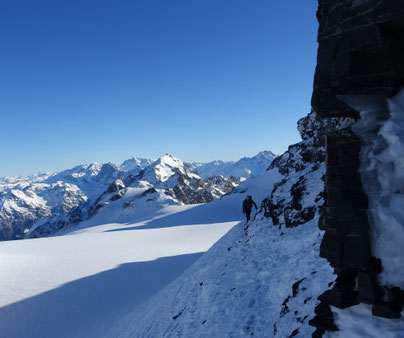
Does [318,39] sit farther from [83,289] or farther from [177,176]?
[177,176]

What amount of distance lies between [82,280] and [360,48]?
75.8 feet

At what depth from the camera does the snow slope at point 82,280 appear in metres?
15.3

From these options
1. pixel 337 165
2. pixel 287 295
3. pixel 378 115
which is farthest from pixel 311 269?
pixel 378 115

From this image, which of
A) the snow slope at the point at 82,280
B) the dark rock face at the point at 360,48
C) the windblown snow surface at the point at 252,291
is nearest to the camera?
the dark rock face at the point at 360,48

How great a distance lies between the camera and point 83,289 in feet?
62.5

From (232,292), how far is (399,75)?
9.27 metres

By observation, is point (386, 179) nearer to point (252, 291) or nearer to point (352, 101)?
point (352, 101)

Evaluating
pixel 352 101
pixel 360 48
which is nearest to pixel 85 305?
pixel 352 101

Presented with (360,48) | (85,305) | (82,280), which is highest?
(360,48)

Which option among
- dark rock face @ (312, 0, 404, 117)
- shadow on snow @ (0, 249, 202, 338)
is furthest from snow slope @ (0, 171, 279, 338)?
dark rock face @ (312, 0, 404, 117)

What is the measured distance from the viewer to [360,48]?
4.50m

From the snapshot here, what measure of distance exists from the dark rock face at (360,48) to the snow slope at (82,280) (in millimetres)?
16092

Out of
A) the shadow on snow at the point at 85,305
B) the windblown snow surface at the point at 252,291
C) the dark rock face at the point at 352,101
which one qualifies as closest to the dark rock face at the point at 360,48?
the dark rock face at the point at 352,101

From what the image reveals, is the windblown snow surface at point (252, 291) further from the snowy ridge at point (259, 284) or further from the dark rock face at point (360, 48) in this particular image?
the dark rock face at point (360, 48)
